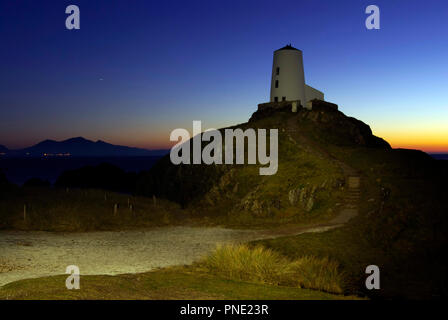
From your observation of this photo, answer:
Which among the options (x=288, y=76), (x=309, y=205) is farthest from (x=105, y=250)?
(x=288, y=76)

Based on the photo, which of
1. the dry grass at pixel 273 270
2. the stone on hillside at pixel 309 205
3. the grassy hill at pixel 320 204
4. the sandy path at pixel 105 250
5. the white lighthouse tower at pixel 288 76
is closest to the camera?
the dry grass at pixel 273 270

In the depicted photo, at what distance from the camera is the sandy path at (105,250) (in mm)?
15812

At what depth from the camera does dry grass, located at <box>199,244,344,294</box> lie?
1312 cm

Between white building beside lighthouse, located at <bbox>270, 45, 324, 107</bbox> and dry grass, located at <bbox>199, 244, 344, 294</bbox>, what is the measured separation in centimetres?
5499

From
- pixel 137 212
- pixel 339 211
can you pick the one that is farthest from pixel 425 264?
pixel 137 212

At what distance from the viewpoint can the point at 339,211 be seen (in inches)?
1142

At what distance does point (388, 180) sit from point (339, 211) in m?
6.22

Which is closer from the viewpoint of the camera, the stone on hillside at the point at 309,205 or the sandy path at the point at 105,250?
the sandy path at the point at 105,250

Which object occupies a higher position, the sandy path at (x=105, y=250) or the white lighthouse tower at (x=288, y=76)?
the white lighthouse tower at (x=288, y=76)

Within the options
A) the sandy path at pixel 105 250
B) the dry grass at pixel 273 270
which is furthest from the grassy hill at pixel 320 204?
the sandy path at pixel 105 250

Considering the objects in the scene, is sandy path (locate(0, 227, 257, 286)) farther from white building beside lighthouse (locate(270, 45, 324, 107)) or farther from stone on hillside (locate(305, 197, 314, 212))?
white building beside lighthouse (locate(270, 45, 324, 107))

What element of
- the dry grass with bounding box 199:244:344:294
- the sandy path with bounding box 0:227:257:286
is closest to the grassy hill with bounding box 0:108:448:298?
the dry grass with bounding box 199:244:344:294

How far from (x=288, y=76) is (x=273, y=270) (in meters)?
58.3

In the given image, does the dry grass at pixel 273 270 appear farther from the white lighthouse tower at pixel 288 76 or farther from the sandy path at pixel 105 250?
the white lighthouse tower at pixel 288 76
